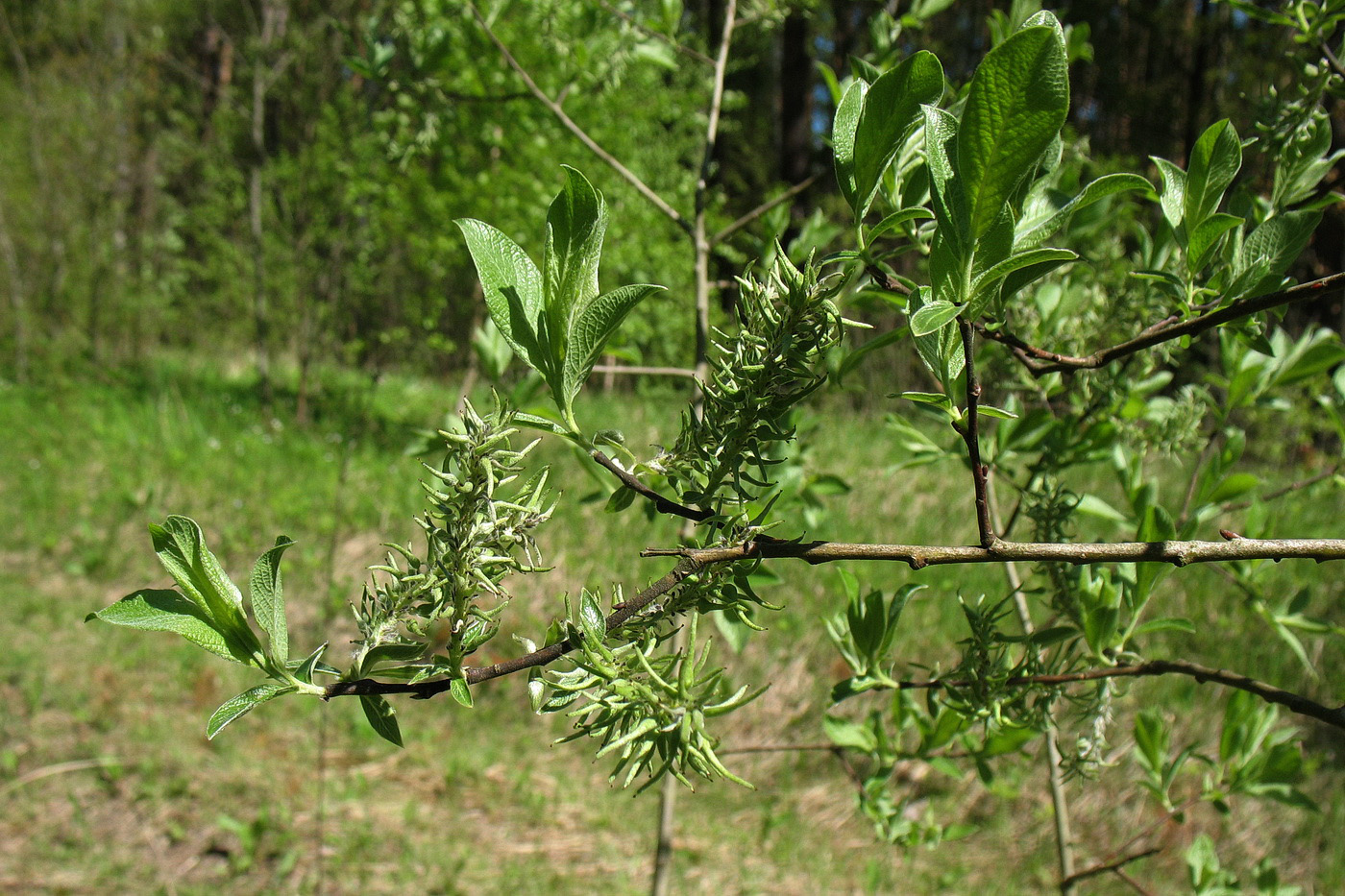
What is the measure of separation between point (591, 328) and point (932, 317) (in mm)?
176

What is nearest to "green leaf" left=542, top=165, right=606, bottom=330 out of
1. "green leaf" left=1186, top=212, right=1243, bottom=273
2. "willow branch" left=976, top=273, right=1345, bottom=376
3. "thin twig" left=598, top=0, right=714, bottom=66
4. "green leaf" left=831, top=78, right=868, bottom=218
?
"green leaf" left=831, top=78, right=868, bottom=218

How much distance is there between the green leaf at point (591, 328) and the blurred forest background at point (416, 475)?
0.31 ft

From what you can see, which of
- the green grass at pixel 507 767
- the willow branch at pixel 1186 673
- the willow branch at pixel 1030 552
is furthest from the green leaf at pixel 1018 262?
the green grass at pixel 507 767

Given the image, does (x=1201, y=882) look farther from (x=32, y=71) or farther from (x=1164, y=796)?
(x=32, y=71)

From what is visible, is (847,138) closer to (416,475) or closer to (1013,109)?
(1013,109)

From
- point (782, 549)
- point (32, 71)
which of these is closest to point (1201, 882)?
point (782, 549)

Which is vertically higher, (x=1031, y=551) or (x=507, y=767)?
(x=1031, y=551)

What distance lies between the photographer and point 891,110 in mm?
444

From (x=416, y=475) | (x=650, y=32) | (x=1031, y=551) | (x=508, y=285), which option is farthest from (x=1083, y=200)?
(x=416, y=475)

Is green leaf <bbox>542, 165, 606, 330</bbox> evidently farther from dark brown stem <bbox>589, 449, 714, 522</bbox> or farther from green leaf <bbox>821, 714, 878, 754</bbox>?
green leaf <bbox>821, 714, 878, 754</bbox>

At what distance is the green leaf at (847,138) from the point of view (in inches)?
19.0

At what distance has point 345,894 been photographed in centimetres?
249

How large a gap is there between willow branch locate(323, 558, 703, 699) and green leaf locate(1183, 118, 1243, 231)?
447 millimetres

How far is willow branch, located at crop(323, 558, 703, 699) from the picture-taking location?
1.45ft
